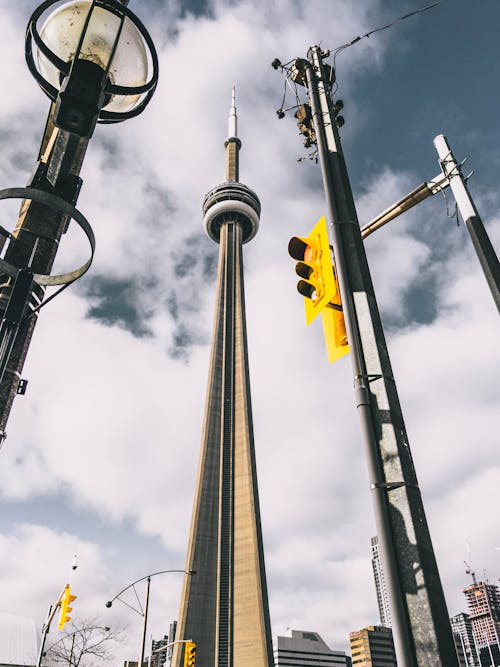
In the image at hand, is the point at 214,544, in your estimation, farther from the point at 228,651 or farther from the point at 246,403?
the point at 246,403

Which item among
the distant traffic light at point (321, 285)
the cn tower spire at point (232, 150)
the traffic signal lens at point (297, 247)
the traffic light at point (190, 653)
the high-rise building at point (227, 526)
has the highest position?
the cn tower spire at point (232, 150)

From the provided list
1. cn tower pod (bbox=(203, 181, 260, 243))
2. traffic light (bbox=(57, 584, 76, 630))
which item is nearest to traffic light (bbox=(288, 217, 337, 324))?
traffic light (bbox=(57, 584, 76, 630))

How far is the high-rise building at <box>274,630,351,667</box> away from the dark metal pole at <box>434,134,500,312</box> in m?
172

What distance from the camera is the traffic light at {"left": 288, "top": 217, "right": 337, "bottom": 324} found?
495 cm

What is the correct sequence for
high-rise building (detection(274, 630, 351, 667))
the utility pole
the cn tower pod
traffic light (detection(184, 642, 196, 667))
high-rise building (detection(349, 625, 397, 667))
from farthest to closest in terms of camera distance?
high-rise building (detection(349, 625, 397, 667)) → high-rise building (detection(274, 630, 351, 667)) → the cn tower pod → traffic light (detection(184, 642, 196, 667)) → the utility pole

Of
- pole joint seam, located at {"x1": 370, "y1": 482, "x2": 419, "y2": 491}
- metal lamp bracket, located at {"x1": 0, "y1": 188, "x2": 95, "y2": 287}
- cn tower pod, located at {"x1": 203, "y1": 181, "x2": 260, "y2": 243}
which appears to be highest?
cn tower pod, located at {"x1": 203, "y1": 181, "x2": 260, "y2": 243}

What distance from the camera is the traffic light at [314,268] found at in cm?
495

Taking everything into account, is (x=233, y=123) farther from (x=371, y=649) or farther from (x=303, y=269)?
(x=371, y=649)

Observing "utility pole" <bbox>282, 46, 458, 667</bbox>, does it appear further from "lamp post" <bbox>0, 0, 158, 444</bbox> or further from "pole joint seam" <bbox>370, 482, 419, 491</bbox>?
"lamp post" <bbox>0, 0, 158, 444</bbox>

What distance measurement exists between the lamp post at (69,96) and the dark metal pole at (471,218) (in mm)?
4677

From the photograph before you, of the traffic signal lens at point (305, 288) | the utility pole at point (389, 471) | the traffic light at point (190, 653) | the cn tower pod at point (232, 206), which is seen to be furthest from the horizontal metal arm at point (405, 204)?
the cn tower pod at point (232, 206)

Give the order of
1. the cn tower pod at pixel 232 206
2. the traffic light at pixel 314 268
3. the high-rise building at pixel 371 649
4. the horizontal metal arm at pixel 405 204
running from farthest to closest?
the high-rise building at pixel 371 649 < the cn tower pod at pixel 232 206 < the horizontal metal arm at pixel 405 204 < the traffic light at pixel 314 268

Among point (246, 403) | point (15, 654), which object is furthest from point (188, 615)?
point (15, 654)

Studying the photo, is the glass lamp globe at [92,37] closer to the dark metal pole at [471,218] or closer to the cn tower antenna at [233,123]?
the dark metal pole at [471,218]
